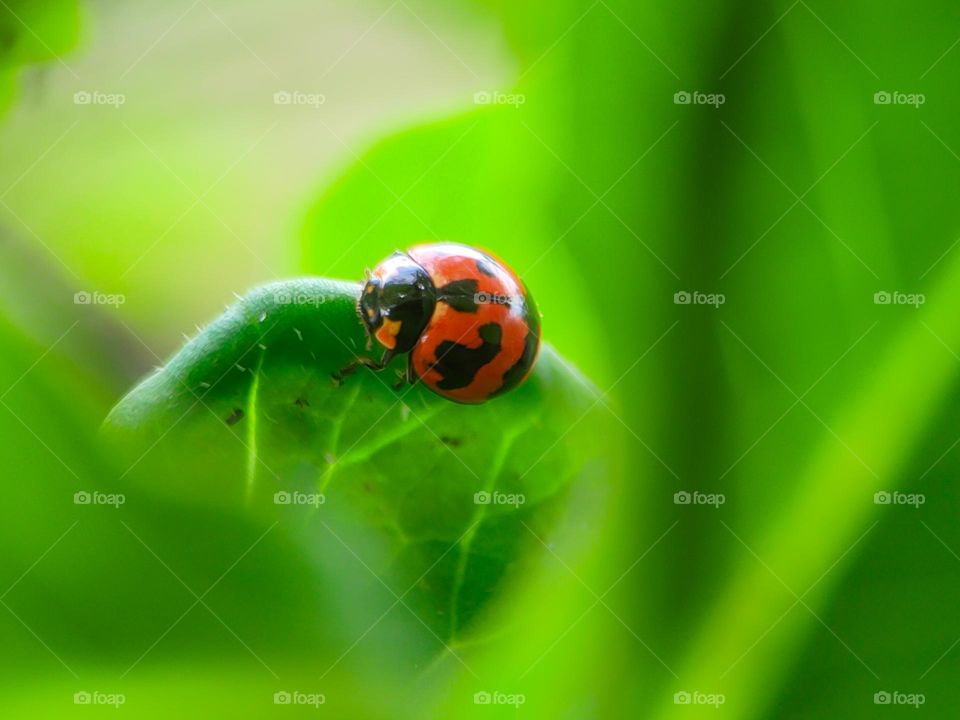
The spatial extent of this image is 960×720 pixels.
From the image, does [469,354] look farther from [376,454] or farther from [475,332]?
[376,454]

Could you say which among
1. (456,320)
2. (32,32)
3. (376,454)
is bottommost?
(376,454)

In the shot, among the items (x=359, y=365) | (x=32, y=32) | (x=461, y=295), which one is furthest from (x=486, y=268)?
(x=32, y=32)

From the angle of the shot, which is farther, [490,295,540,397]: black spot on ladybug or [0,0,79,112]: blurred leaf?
[0,0,79,112]: blurred leaf

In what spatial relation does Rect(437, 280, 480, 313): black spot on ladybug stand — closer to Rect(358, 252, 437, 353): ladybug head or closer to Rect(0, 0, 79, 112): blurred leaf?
Rect(358, 252, 437, 353): ladybug head

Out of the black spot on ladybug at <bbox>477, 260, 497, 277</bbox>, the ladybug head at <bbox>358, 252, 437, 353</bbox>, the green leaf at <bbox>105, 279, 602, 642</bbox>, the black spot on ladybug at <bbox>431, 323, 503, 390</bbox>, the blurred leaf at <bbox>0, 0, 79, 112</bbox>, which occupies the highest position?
the blurred leaf at <bbox>0, 0, 79, 112</bbox>

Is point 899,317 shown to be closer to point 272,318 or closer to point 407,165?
point 407,165

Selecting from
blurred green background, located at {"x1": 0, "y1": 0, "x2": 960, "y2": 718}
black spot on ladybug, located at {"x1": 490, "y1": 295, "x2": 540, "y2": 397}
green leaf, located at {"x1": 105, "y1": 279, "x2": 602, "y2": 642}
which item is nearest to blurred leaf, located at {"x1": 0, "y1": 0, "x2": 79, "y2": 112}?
blurred green background, located at {"x1": 0, "y1": 0, "x2": 960, "y2": 718}

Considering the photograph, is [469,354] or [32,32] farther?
[32,32]
